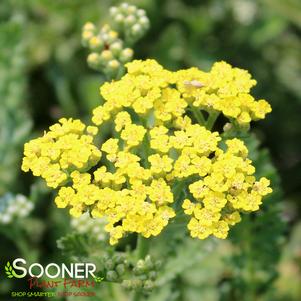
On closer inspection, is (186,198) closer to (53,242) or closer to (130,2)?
(53,242)

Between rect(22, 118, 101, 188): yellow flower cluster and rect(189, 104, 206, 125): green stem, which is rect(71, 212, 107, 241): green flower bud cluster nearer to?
rect(22, 118, 101, 188): yellow flower cluster

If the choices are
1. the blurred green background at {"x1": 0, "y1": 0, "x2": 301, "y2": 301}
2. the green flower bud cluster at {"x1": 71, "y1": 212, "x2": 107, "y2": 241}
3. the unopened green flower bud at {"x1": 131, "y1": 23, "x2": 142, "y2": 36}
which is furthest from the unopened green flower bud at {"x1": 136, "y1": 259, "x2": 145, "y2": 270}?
the blurred green background at {"x1": 0, "y1": 0, "x2": 301, "y2": 301}

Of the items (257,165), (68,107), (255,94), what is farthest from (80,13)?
(257,165)

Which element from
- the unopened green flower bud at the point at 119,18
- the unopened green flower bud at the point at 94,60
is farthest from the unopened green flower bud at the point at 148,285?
the unopened green flower bud at the point at 119,18

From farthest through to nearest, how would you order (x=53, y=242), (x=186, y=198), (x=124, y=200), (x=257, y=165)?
1. (x=53, y=242)
2. (x=257, y=165)
3. (x=186, y=198)
4. (x=124, y=200)

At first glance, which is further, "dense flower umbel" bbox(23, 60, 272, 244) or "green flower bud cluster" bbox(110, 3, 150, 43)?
"green flower bud cluster" bbox(110, 3, 150, 43)

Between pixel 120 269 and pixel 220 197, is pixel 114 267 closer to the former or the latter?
pixel 120 269
